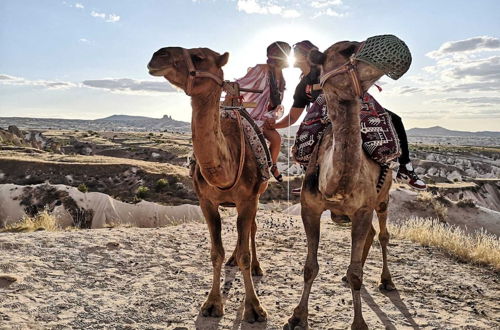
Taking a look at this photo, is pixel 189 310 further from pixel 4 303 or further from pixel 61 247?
pixel 61 247

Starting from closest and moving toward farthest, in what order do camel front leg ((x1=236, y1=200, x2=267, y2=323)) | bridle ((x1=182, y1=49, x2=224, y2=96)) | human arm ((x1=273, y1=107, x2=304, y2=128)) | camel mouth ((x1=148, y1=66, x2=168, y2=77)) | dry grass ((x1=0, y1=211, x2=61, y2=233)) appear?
1. camel mouth ((x1=148, y1=66, x2=168, y2=77))
2. bridle ((x1=182, y1=49, x2=224, y2=96))
3. camel front leg ((x1=236, y1=200, x2=267, y2=323))
4. human arm ((x1=273, y1=107, x2=304, y2=128))
5. dry grass ((x1=0, y1=211, x2=61, y2=233))

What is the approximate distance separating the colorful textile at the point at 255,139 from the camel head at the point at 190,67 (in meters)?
1.43

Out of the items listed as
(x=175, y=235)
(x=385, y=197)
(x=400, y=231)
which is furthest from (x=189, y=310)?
(x=400, y=231)

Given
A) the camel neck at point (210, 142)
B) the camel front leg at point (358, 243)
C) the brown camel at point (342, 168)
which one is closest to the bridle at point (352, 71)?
the brown camel at point (342, 168)

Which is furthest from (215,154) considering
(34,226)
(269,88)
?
(34,226)

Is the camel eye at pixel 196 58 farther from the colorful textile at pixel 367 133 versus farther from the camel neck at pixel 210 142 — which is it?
the colorful textile at pixel 367 133

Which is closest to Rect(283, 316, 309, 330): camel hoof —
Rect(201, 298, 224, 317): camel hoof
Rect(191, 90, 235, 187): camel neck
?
Rect(201, 298, 224, 317): camel hoof

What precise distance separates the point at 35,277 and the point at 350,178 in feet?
16.3

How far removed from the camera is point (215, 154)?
4734mm

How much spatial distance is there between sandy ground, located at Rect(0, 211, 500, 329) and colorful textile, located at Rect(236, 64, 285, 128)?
2.78 m

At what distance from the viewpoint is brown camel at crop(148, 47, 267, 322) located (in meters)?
4.26

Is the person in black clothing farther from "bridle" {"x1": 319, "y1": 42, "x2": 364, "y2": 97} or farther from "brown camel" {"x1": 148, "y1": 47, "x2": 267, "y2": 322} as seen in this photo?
"bridle" {"x1": 319, "y1": 42, "x2": 364, "y2": 97}

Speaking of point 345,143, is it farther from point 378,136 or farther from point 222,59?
point 222,59

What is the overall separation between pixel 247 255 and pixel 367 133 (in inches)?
86.0
